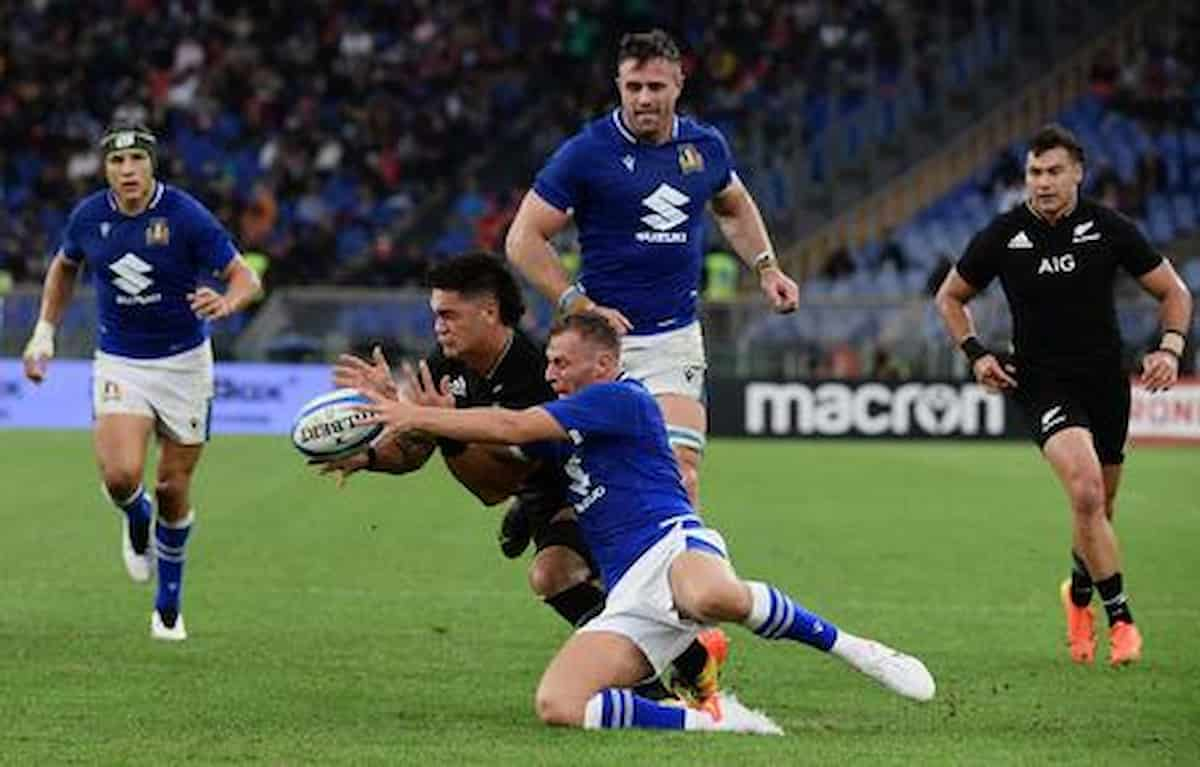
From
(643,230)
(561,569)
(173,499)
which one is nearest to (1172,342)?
(643,230)

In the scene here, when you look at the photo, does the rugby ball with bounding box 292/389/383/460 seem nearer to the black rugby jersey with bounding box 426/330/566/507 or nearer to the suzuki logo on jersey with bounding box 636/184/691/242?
the black rugby jersey with bounding box 426/330/566/507

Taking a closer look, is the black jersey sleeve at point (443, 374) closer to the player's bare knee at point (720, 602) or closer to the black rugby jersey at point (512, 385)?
the black rugby jersey at point (512, 385)

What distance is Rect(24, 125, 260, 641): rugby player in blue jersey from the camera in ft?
43.5

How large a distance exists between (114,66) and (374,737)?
117ft

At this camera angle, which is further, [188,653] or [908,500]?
[908,500]

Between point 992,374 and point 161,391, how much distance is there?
4.16 m

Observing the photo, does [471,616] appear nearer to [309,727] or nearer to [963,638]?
[963,638]

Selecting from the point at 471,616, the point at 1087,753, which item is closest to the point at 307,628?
the point at 471,616

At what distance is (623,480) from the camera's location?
32.7 feet

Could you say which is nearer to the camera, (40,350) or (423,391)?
(423,391)

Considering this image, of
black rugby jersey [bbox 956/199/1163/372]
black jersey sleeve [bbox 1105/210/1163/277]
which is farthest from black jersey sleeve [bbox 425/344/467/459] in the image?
black jersey sleeve [bbox 1105/210/1163/277]

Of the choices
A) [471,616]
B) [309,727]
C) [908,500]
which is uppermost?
[309,727]

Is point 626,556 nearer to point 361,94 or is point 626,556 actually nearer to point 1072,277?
point 1072,277

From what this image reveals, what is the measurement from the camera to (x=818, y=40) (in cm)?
4269
